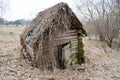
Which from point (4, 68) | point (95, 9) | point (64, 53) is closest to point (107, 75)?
point (64, 53)

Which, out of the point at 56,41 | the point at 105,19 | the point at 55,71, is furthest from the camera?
the point at 105,19

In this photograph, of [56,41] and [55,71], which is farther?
[56,41]

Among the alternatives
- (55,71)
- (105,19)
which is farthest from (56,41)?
(105,19)

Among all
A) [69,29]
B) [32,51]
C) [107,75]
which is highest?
[69,29]

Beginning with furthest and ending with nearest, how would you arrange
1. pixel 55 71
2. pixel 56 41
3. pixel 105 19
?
pixel 105 19 → pixel 56 41 → pixel 55 71

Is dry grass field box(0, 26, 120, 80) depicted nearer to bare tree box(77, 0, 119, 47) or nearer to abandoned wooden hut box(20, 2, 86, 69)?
abandoned wooden hut box(20, 2, 86, 69)

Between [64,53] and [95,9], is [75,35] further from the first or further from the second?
[95,9]

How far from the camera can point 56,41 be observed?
10695 mm

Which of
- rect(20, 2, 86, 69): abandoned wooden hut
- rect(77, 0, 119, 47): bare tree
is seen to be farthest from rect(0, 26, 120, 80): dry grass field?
rect(77, 0, 119, 47): bare tree

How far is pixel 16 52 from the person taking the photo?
516 inches

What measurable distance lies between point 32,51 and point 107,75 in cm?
386

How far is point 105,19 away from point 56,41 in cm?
1364

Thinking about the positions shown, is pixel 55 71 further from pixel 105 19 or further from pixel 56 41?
pixel 105 19

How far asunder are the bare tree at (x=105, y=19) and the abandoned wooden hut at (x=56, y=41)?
10.5 meters
